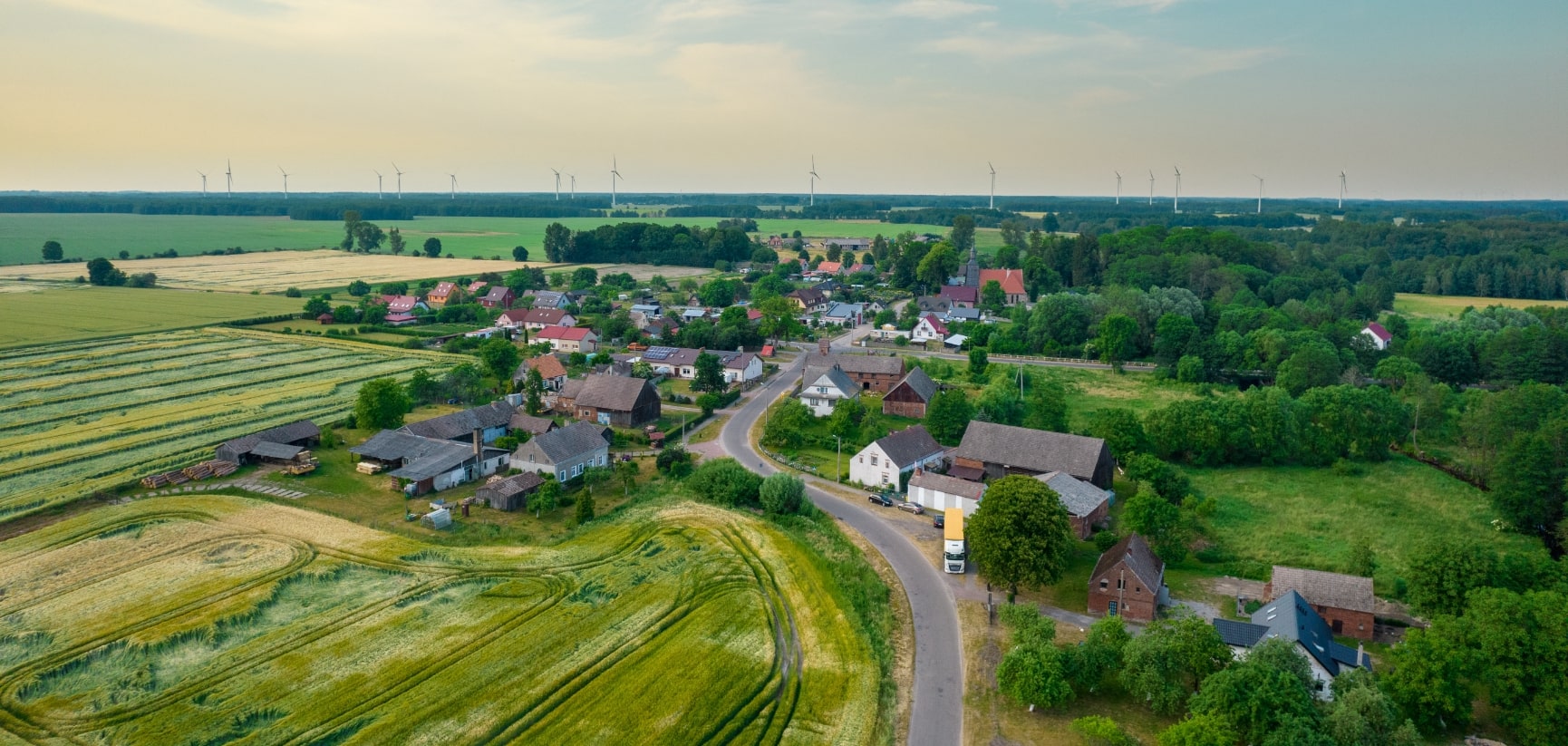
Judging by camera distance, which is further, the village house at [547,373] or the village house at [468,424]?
the village house at [547,373]

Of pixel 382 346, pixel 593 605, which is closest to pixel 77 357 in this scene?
pixel 382 346

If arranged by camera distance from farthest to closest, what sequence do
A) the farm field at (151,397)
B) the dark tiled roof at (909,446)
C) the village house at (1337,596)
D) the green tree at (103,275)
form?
the green tree at (103,275) → the dark tiled roof at (909,446) → the farm field at (151,397) → the village house at (1337,596)

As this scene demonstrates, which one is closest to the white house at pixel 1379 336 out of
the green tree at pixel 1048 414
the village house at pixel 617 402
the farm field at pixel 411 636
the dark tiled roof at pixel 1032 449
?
the green tree at pixel 1048 414

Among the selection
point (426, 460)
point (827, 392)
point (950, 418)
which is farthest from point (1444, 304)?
point (426, 460)

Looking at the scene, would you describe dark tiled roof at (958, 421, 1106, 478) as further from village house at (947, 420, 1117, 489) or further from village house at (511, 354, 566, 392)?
village house at (511, 354, 566, 392)

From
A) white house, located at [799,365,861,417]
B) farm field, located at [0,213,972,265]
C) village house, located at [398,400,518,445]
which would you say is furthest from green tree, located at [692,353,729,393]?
farm field, located at [0,213,972,265]

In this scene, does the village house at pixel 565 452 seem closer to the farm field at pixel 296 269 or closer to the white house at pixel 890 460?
the white house at pixel 890 460
